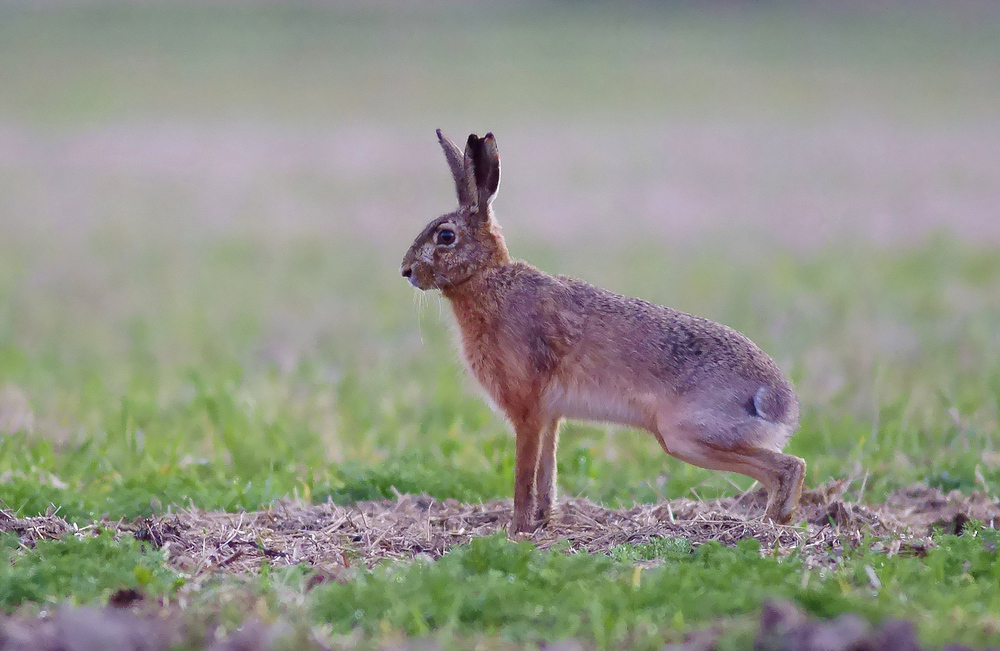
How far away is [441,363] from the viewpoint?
10820mm

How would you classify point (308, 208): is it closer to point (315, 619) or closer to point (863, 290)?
point (863, 290)

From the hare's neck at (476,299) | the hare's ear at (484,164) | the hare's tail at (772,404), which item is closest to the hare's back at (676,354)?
the hare's tail at (772,404)

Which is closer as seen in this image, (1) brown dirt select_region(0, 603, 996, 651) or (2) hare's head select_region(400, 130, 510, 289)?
(1) brown dirt select_region(0, 603, 996, 651)

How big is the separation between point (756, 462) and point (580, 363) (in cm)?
99

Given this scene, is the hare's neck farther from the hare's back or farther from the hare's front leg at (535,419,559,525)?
the hare's front leg at (535,419,559,525)

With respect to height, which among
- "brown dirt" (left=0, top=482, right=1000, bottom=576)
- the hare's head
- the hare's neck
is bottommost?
"brown dirt" (left=0, top=482, right=1000, bottom=576)

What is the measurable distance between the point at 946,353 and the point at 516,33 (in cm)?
3695

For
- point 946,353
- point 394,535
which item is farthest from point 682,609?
point 946,353

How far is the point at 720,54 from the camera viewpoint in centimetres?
4256

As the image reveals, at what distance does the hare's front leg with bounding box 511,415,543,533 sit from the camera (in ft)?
20.6

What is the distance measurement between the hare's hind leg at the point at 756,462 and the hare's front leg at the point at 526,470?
0.71 meters

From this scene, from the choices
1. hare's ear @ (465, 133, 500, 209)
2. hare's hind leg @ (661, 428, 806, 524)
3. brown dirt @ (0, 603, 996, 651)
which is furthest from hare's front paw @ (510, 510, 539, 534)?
brown dirt @ (0, 603, 996, 651)

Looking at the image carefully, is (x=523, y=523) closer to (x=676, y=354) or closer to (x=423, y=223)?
(x=676, y=354)

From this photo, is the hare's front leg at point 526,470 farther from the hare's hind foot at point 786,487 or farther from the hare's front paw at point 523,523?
the hare's hind foot at point 786,487
